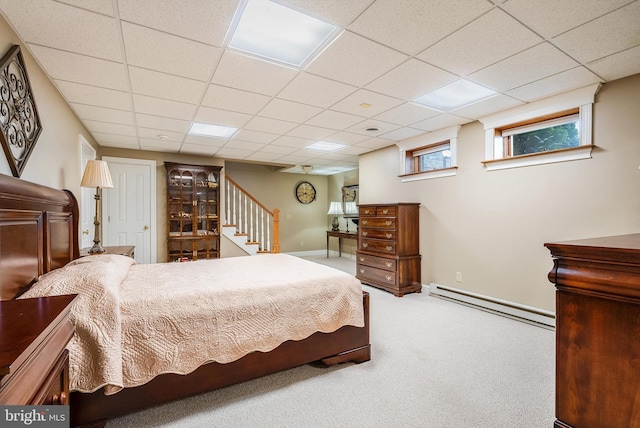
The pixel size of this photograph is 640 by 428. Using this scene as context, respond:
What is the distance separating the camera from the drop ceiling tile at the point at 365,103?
2.81 metres

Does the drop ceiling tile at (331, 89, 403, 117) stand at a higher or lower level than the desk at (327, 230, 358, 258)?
higher

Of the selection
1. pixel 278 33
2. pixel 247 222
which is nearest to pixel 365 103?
pixel 278 33

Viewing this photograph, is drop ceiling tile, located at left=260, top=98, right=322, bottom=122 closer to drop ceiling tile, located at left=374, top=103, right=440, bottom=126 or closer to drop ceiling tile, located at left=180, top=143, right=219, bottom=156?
drop ceiling tile, located at left=374, top=103, right=440, bottom=126

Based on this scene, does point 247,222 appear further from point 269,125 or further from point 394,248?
point 394,248

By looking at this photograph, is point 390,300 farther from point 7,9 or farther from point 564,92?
point 7,9

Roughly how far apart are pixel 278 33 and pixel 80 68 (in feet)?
5.38

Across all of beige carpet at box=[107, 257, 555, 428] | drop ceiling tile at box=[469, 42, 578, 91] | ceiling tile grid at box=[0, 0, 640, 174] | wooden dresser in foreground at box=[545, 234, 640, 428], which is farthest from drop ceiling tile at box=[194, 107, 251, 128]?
wooden dresser in foreground at box=[545, 234, 640, 428]

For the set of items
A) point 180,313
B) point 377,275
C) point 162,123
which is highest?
point 162,123

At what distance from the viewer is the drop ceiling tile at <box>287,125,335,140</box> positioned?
12.6ft

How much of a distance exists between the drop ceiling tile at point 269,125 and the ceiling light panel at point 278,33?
1381 millimetres

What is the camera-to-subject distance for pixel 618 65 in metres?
2.28

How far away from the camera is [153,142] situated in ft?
15.0

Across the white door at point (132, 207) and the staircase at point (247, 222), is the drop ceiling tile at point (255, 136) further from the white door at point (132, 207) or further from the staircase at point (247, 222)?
the white door at point (132, 207)

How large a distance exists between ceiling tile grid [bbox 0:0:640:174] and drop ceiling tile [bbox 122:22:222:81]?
11 millimetres
